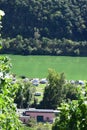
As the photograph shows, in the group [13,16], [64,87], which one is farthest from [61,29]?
[64,87]

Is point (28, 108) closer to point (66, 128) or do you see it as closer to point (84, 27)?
point (66, 128)

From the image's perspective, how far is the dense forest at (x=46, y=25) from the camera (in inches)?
2103

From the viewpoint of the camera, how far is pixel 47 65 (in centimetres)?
4350

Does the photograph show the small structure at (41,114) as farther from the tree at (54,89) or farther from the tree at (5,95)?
the tree at (5,95)

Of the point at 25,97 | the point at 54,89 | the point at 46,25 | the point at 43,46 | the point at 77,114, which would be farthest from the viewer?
the point at 46,25

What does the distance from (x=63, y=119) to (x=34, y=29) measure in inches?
2025

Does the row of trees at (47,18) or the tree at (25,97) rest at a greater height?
the row of trees at (47,18)

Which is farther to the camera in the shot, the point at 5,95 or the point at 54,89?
the point at 54,89

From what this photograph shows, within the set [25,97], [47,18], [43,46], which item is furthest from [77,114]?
[47,18]

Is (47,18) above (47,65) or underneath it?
above

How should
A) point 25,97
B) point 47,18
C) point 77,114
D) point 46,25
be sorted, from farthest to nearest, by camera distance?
point 47,18
point 46,25
point 25,97
point 77,114

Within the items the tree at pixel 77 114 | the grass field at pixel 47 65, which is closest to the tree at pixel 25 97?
the grass field at pixel 47 65

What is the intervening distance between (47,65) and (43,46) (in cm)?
1008

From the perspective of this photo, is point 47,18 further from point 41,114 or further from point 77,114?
point 77,114
